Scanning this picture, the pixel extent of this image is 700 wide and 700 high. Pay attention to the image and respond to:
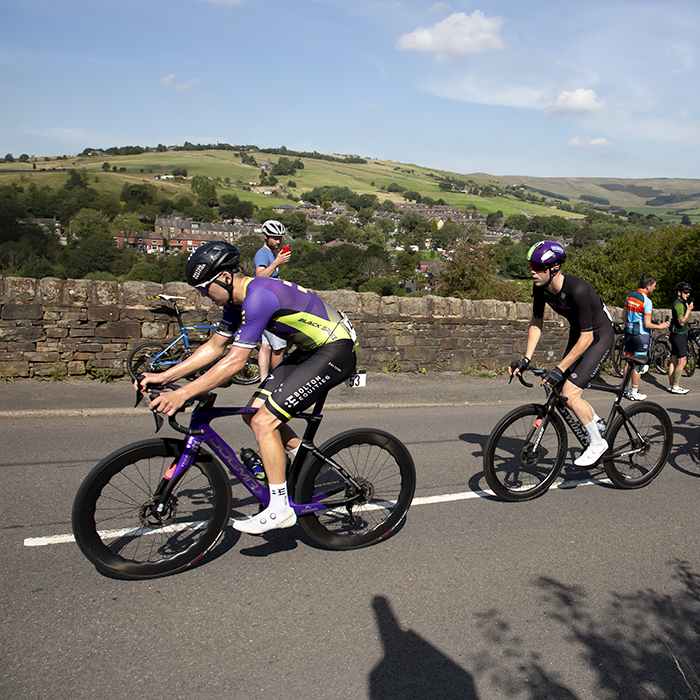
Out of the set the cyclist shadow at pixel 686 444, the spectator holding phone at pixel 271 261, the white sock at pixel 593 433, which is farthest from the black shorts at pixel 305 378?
the cyclist shadow at pixel 686 444

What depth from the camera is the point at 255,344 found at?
333 centimetres

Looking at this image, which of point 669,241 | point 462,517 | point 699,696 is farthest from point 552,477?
point 669,241

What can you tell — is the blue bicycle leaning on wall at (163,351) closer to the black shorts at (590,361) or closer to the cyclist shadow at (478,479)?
the cyclist shadow at (478,479)

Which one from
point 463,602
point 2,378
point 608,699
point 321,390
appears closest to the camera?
point 608,699

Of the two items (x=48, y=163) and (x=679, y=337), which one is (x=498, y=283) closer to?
(x=679, y=337)

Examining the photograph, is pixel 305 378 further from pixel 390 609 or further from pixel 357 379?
pixel 390 609

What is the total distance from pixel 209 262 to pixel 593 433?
3.73m

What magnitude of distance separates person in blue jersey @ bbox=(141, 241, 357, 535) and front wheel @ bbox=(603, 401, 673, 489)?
2.98 meters

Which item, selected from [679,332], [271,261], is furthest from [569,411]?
[679,332]

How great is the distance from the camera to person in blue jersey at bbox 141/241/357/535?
329 cm

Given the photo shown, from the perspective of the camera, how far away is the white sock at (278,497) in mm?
3531

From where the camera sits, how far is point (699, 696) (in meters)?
2.59

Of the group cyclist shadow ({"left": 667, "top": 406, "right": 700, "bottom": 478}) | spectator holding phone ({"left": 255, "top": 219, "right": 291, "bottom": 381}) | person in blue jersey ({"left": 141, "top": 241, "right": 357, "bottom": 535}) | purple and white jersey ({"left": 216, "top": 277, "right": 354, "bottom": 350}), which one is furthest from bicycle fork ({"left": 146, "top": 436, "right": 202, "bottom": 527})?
cyclist shadow ({"left": 667, "top": 406, "right": 700, "bottom": 478})

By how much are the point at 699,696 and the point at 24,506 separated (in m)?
4.46
